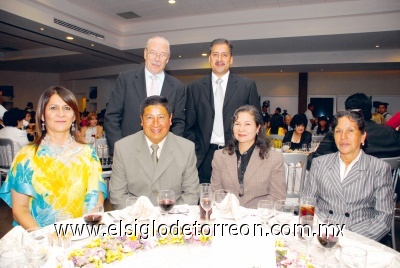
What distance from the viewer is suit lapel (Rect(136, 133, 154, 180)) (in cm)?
222

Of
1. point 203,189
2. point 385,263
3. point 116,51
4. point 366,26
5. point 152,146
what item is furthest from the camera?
point 116,51

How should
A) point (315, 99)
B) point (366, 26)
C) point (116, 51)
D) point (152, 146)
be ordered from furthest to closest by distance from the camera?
1. point (315, 99)
2. point (116, 51)
3. point (366, 26)
4. point (152, 146)

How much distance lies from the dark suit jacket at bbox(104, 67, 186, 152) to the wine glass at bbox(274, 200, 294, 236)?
1668 mm

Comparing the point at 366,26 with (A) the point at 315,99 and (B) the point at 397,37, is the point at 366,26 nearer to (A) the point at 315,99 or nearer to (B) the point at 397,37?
(B) the point at 397,37

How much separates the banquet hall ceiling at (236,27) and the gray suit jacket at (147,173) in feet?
17.4

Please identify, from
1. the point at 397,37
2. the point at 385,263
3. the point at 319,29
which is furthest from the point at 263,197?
the point at 397,37

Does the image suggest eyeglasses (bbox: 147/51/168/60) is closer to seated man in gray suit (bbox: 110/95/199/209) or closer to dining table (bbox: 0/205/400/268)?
seated man in gray suit (bbox: 110/95/199/209)

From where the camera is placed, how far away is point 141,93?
2.94 meters

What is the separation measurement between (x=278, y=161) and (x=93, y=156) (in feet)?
4.44

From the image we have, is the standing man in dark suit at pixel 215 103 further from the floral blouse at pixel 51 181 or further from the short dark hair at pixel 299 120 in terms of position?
the short dark hair at pixel 299 120

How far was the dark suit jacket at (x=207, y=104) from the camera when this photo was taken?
2992 millimetres

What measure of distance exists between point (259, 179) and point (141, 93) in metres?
1.42

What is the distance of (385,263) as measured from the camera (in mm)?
1171

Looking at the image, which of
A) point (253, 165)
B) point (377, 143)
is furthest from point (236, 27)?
point (253, 165)
